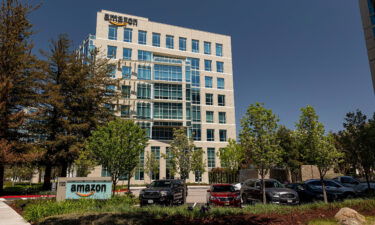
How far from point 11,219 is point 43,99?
17.8 m

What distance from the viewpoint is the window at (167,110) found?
151 feet

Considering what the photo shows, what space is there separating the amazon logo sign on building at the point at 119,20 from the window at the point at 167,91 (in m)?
13.1

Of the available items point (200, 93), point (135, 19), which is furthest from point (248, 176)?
point (135, 19)

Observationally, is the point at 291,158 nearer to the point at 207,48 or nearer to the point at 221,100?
the point at 221,100

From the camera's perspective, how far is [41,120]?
28.0m

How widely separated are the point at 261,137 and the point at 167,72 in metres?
34.4

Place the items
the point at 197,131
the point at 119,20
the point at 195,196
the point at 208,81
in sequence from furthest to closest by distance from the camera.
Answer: the point at 208,81
the point at 197,131
the point at 119,20
the point at 195,196

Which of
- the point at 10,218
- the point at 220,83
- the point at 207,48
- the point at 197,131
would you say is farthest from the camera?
the point at 207,48

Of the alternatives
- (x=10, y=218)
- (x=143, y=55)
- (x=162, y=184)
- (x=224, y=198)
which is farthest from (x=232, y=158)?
(x=10, y=218)

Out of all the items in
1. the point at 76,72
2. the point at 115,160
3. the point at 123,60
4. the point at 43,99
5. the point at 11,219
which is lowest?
the point at 11,219

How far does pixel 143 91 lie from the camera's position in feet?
152

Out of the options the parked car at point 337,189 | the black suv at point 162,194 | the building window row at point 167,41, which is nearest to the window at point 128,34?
the building window row at point 167,41

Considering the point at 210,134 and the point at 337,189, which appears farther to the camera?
the point at 210,134

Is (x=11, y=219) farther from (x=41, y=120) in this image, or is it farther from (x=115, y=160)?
(x=41, y=120)
